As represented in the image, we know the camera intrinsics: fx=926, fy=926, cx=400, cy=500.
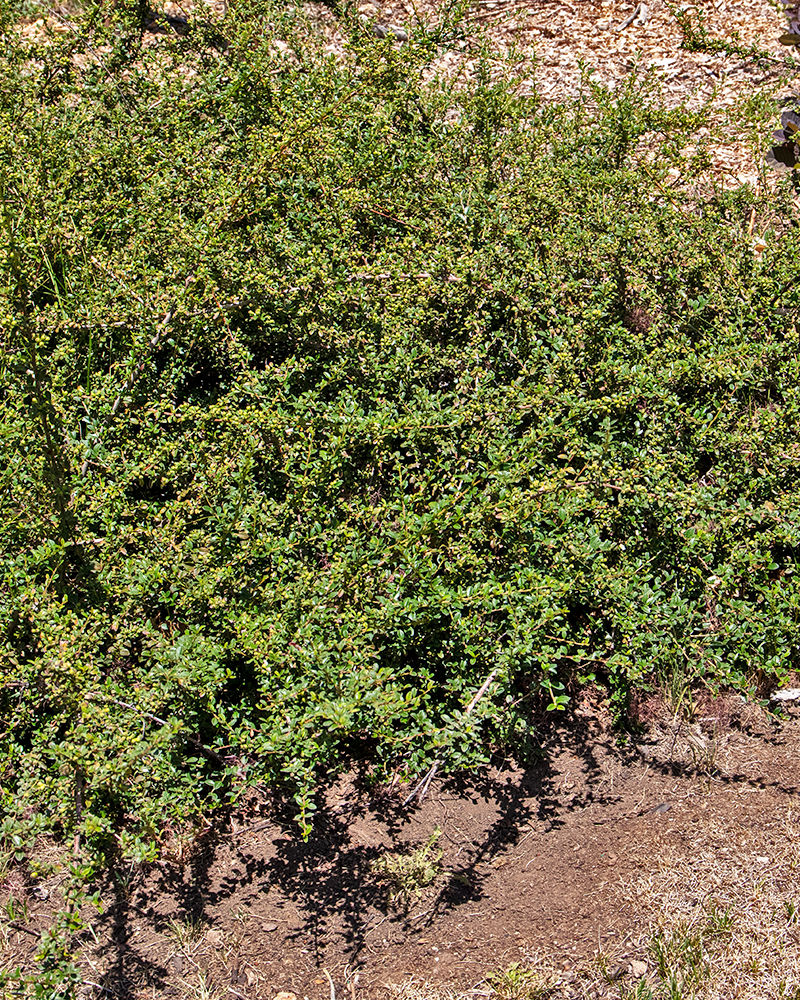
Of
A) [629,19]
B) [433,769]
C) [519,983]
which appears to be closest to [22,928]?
[433,769]

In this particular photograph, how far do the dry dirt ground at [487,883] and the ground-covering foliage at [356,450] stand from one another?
0.62 ft

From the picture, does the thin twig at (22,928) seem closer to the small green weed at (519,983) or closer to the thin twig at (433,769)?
the thin twig at (433,769)

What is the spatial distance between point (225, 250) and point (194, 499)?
1231mm

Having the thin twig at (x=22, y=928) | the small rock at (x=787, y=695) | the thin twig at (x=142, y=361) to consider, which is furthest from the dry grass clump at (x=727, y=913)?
the thin twig at (x=142, y=361)

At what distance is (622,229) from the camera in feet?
13.2

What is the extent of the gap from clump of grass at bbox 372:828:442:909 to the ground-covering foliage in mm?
276

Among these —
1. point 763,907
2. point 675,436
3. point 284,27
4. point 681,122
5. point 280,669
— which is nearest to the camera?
point 763,907

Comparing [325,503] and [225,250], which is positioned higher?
[225,250]

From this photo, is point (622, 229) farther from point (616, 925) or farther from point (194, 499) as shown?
point (616, 925)

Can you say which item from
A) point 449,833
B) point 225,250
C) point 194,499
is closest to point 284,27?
point 225,250

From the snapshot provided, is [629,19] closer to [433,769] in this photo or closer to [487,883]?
[433,769]

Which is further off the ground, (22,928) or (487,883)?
(22,928)

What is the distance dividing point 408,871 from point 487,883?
250 mm

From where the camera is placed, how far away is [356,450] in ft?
11.4
